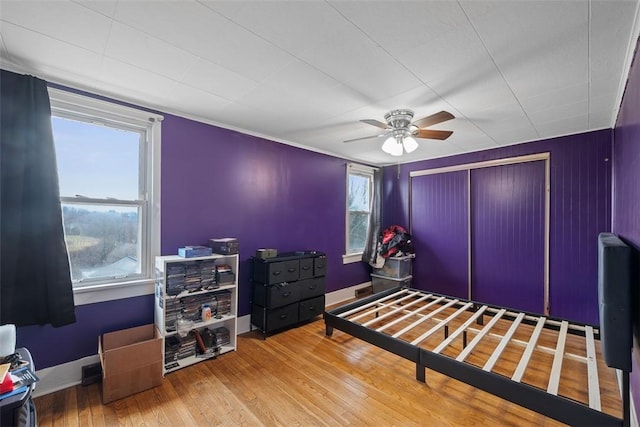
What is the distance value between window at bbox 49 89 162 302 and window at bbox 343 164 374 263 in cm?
285

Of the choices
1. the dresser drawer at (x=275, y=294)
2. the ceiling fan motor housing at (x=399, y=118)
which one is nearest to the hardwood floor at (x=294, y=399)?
the dresser drawer at (x=275, y=294)

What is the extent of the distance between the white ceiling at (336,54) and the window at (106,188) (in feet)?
0.70

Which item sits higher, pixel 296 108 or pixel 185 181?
pixel 296 108

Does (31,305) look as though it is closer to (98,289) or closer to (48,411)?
(98,289)

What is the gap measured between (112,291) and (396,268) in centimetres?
374

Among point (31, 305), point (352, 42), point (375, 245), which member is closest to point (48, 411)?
point (31, 305)

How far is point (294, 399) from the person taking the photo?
2.05 meters

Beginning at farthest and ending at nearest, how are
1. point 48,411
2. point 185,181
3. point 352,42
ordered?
point 185,181
point 48,411
point 352,42

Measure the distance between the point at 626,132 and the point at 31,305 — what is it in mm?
4485

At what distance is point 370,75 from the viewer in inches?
77.4

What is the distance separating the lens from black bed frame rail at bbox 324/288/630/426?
1495 mm

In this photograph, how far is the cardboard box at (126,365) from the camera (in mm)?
1997

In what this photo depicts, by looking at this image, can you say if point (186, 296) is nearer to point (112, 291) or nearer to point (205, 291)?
point (205, 291)

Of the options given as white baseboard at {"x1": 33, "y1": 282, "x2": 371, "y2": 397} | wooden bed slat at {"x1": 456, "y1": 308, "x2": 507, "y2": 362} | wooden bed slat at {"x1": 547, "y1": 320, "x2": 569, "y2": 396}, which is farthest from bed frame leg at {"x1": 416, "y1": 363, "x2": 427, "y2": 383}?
white baseboard at {"x1": 33, "y1": 282, "x2": 371, "y2": 397}
